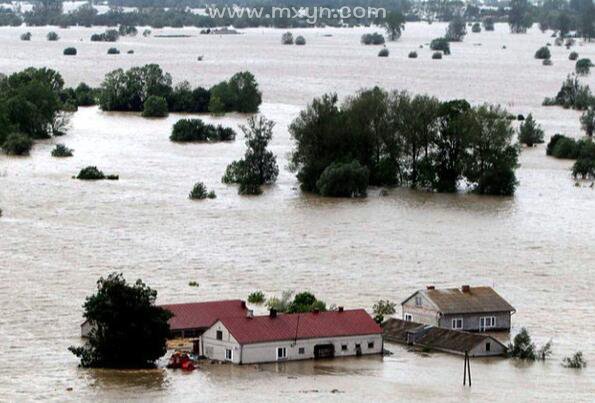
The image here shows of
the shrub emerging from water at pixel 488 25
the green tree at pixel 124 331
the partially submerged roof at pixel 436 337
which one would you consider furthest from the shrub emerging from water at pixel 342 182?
the shrub emerging from water at pixel 488 25

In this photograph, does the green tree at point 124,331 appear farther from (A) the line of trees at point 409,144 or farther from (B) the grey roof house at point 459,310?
(A) the line of trees at point 409,144

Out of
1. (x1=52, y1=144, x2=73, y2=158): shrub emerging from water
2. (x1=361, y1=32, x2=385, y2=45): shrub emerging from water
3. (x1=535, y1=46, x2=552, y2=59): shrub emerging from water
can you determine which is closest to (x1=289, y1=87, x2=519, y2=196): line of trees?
(x1=52, y1=144, x2=73, y2=158): shrub emerging from water

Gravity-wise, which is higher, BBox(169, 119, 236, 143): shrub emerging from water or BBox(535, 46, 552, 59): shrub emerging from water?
BBox(169, 119, 236, 143): shrub emerging from water

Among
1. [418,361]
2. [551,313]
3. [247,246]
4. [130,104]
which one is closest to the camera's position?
[418,361]

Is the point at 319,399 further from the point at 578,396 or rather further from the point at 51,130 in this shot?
the point at 51,130

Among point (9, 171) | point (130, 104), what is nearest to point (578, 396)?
point (9, 171)

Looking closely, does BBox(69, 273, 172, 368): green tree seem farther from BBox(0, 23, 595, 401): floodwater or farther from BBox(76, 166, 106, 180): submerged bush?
BBox(76, 166, 106, 180): submerged bush
